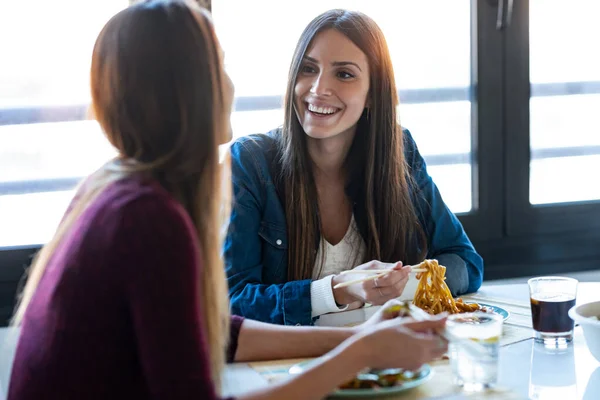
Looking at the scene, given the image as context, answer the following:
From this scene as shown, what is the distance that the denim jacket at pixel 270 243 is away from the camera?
1.86m

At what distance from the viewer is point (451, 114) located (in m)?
2.87

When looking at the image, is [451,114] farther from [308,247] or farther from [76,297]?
[76,297]

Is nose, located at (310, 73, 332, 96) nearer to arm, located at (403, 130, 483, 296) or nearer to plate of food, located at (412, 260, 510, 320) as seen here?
arm, located at (403, 130, 483, 296)

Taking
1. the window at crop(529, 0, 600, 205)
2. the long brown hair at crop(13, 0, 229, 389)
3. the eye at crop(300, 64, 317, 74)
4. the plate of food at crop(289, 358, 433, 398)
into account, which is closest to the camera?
the long brown hair at crop(13, 0, 229, 389)

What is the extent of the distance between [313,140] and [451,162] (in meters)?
0.87

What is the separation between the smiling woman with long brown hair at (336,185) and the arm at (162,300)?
88 cm

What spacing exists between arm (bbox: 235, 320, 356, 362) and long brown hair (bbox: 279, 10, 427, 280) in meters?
0.54

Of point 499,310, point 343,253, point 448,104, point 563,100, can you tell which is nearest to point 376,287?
point 499,310

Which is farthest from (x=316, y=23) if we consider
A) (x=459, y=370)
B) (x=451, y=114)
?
(x=459, y=370)

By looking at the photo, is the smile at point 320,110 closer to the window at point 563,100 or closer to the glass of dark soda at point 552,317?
the glass of dark soda at point 552,317

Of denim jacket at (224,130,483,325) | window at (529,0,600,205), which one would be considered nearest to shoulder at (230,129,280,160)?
denim jacket at (224,130,483,325)

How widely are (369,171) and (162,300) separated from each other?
1226 millimetres

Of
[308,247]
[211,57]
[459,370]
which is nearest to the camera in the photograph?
[211,57]

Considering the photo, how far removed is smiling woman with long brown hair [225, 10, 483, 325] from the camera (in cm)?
205
